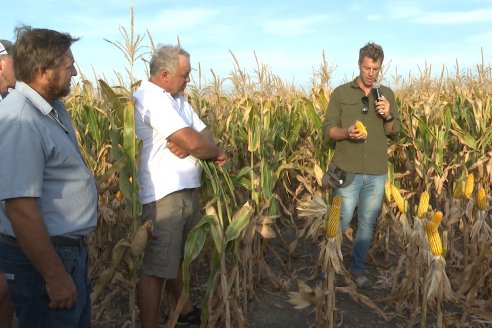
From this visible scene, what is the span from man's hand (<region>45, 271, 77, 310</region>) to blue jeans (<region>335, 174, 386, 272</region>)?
2.55 metres

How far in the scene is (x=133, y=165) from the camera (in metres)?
3.04

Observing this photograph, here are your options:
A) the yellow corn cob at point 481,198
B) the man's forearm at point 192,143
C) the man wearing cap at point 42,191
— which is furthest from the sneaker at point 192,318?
the yellow corn cob at point 481,198

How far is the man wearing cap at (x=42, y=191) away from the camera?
188cm

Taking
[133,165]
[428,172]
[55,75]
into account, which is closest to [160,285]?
[133,165]

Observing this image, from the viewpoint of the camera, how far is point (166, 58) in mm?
3059

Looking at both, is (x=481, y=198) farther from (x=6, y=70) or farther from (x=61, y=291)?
(x=6, y=70)

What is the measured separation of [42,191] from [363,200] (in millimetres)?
2779

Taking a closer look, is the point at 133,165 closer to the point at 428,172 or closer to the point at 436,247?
the point at 436,247

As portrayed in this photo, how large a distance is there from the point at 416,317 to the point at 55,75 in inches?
113

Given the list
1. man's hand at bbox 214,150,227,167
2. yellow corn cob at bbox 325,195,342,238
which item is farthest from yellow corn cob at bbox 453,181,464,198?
man's hand at bbox 214,150,227,167

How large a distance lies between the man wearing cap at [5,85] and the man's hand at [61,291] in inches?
45.3

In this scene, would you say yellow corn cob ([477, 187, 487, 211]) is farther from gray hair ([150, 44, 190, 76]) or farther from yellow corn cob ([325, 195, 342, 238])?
gray hair ([150, 44, 190, 76])

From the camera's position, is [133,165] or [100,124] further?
[100,124]

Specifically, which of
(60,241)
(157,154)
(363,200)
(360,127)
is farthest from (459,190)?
(60,241)
